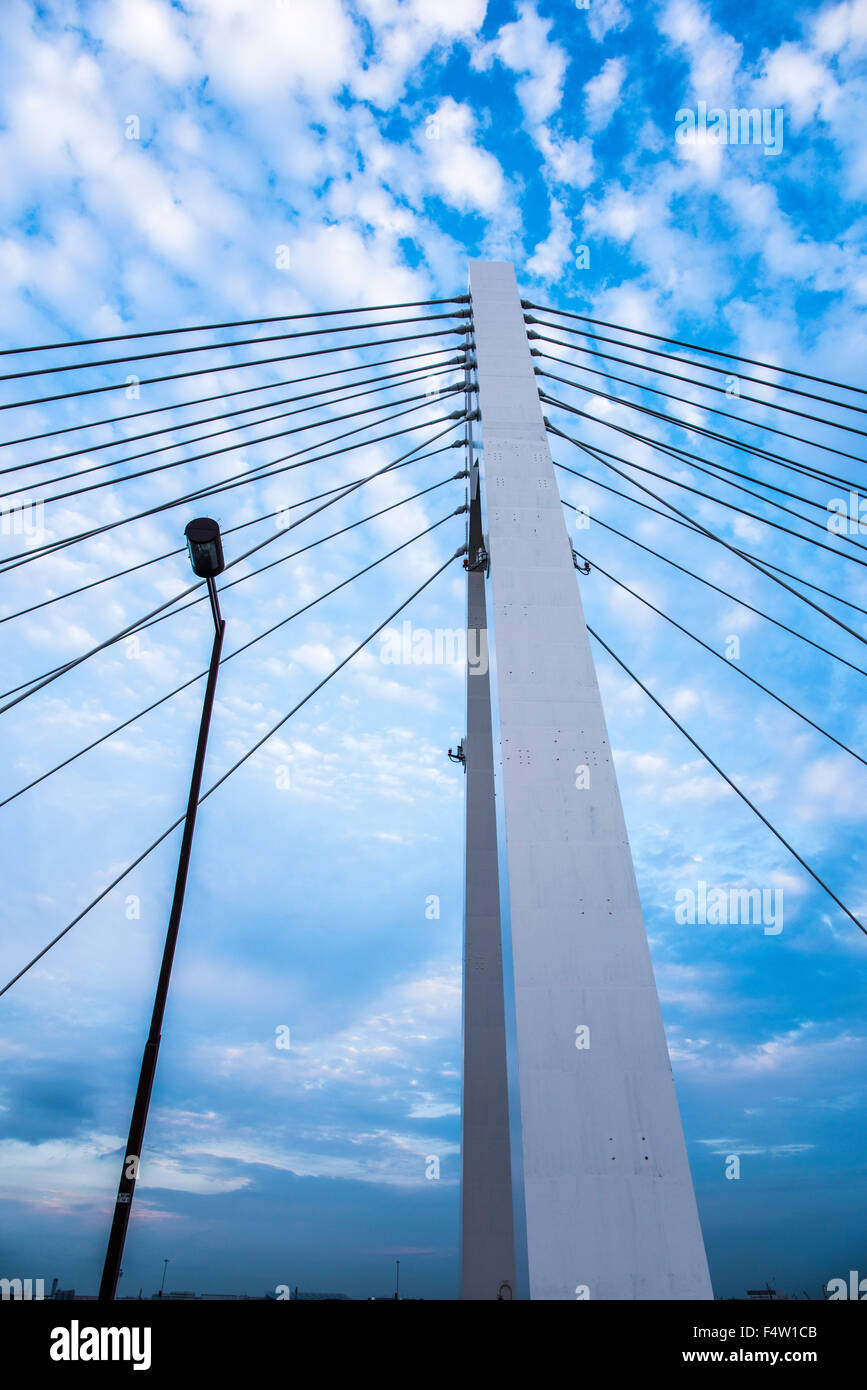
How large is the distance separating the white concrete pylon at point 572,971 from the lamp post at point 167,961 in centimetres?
233

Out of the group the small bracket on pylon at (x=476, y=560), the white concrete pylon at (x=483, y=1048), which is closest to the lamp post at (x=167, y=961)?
the white concrete pylon at (x=483, y=1048)

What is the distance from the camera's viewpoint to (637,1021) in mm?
5426

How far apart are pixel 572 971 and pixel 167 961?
280 centimetres

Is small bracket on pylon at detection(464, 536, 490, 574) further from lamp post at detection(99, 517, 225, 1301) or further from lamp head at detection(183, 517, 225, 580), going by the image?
lamp head at detection(183, 517, 225, 580)

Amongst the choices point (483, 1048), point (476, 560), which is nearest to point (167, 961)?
point (483, 1048)

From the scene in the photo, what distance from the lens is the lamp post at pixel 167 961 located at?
3.83m

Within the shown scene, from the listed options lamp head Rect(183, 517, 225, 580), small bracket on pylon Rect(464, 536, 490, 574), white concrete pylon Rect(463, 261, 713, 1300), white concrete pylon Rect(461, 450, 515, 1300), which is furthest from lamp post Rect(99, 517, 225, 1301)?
small bracket on pylon Rect(464, 536, 490, 574)

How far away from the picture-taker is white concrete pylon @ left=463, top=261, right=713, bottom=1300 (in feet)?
15.7

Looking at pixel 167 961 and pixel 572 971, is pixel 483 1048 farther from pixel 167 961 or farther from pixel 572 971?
pixel 167 961

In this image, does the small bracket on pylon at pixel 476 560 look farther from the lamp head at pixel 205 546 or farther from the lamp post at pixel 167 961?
the lamp head at pixel 205 546

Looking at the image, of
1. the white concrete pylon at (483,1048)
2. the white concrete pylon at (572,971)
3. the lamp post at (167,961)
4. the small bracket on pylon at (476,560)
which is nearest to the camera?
the lamp post at (167,961)
